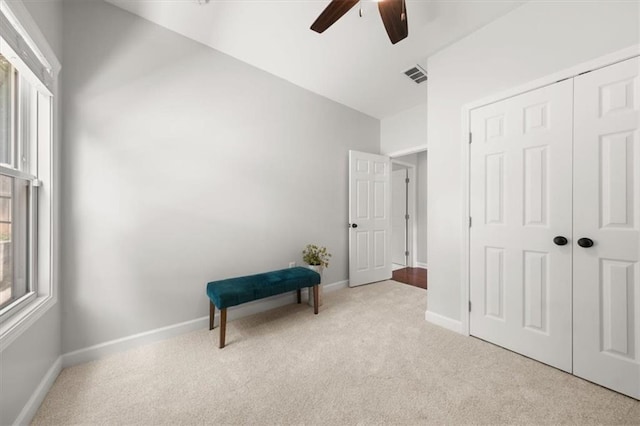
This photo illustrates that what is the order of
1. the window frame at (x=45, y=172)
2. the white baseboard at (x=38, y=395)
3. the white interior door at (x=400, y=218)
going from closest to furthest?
the white baseboard at (x=38, y=395) → the window frame at (x=45, y=172) → the white interior door at (x=400, y=218)

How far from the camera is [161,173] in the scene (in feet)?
6.95

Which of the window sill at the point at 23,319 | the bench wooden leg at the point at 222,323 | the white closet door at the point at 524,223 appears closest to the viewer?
the window sill at the point at 23,319

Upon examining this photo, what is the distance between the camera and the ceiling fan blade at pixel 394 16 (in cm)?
141

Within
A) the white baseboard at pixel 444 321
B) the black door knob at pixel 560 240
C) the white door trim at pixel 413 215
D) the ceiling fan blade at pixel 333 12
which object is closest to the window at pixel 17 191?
the ceiling fan blade at pixel 333 12

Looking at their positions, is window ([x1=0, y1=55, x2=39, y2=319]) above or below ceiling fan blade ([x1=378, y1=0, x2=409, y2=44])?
below

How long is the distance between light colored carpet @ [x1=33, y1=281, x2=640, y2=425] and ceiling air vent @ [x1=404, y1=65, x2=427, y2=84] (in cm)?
280

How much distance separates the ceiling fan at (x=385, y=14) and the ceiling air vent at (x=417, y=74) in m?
1.17

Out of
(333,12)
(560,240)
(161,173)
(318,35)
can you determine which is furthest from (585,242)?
(161,173)

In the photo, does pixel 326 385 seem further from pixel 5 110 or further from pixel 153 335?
pixel 5 110

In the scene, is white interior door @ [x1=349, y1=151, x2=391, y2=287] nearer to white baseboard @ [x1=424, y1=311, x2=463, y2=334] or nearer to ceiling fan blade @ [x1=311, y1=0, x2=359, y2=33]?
white baseboard @ [x1=424, y1=311, x2=463, y2=334]

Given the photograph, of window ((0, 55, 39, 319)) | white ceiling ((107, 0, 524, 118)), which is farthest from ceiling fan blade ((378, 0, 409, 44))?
window ((0, 55, 39, 319))

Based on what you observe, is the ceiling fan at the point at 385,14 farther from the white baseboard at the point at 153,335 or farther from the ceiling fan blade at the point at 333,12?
the white baseboard at the point at 153,335

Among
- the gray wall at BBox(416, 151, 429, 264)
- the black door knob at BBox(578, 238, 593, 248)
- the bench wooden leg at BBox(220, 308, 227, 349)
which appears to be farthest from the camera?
the gray wall at BBox(416, 151, 429, 264)

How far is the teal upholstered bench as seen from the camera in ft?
6.44
